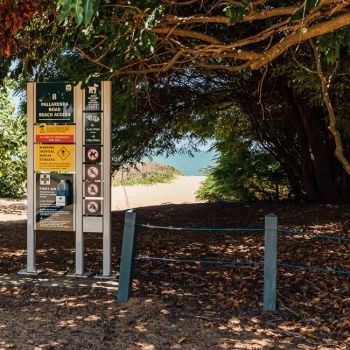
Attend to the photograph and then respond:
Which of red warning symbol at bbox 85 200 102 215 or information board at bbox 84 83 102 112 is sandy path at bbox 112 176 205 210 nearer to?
red warning symbol at bbox 85 200 102 215

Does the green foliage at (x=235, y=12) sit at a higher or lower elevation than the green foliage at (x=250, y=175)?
higher

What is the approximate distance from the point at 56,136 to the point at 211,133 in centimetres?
1004

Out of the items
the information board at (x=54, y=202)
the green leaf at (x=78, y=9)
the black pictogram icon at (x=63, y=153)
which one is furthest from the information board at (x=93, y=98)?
the green leaf at (x=78, y=9)

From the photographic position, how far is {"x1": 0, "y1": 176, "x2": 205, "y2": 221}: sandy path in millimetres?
19567

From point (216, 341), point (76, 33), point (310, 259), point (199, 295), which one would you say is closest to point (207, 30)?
point (76, 33)

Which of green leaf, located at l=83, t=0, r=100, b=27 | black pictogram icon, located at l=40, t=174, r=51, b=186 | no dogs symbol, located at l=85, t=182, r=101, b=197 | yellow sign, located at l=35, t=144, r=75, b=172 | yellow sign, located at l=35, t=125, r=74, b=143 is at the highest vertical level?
green leaf, located at l=83, t=0, r=100, b=27

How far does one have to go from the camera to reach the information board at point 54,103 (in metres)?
7.27

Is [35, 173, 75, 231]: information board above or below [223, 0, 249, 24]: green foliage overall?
below

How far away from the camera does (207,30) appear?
31.8 ft

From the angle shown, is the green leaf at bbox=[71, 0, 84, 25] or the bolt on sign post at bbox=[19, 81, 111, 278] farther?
the bolt on sign post at bbox=[19, 81, 111, 278]

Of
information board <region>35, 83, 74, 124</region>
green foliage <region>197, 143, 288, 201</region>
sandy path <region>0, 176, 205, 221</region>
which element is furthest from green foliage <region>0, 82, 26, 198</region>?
information board <region>35, 83, 74, 124</region>

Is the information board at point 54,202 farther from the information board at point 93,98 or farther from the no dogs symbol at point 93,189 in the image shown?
the information board at point 93,98

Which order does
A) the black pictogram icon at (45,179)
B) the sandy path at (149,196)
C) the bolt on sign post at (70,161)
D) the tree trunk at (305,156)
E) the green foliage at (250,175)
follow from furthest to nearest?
the sandy path at (149,196) → the green foliage at (250,175) → the tree trunk at (305,156) → the black pictogram icon at (45,179) → the bolt on sign post at (70,161)

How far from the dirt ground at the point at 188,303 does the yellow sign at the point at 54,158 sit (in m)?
1.56
